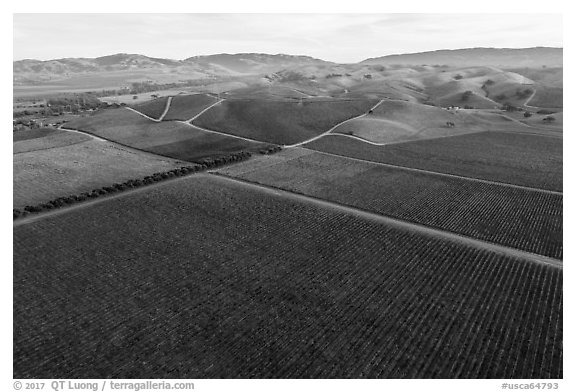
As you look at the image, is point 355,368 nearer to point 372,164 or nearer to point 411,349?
point 411,349

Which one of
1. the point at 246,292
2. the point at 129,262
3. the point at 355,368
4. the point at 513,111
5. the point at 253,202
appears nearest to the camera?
A: the point at 355,368

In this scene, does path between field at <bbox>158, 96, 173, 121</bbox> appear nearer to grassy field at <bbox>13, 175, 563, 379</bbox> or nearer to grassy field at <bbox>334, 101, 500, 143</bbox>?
grassy field at <bbox>334, 101, 500, 143</bbox>

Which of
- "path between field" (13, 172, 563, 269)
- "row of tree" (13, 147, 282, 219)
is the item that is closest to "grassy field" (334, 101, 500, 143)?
"row of tree" (13, 147, 282, 219)

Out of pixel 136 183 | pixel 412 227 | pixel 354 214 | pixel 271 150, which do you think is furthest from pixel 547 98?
pixel 136 183

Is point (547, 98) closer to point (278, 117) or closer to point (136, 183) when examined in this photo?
point (278, 117)

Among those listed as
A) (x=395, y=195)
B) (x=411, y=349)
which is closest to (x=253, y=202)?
(x=395, y=195)

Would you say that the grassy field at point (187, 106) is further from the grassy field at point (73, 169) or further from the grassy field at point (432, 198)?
the grassy field at point (432, 198)
